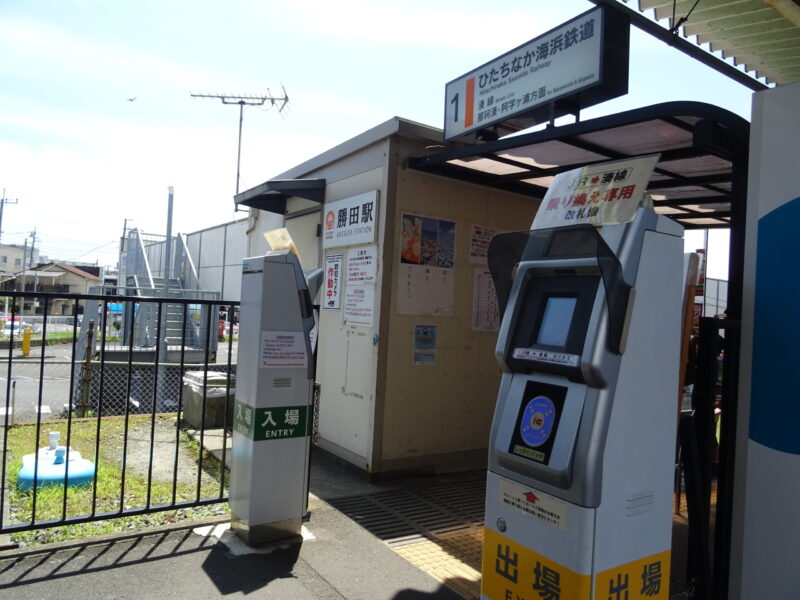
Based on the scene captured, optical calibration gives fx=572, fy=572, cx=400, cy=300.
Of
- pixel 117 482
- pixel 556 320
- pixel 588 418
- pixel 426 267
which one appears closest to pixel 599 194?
pixel 556 320

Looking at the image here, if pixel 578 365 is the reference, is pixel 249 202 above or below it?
above

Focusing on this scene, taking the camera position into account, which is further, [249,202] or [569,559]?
[249,202]

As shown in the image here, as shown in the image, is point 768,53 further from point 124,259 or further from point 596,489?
point 124,259

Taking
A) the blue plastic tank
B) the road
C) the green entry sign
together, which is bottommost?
the road

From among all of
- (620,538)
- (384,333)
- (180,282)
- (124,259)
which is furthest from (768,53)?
(124,259)

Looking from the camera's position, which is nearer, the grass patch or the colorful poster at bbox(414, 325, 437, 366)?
the grass patch

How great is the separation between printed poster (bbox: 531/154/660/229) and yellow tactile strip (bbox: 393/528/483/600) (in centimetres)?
215

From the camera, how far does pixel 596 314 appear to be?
2.14 metres


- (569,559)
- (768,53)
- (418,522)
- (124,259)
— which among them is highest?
(768,53)

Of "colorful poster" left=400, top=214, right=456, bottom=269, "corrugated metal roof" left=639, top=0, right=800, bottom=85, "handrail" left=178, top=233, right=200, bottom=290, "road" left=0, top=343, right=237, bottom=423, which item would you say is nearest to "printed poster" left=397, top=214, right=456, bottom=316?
"colorful poster" left=400, top=214, right=456, bottom=269

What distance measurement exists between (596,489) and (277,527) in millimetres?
2381

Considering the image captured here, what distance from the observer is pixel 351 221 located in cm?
568

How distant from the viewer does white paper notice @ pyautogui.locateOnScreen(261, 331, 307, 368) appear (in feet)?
12.3

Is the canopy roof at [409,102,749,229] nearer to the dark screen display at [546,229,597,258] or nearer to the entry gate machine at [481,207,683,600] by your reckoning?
the entry gate machine at [481,207,683,600]
